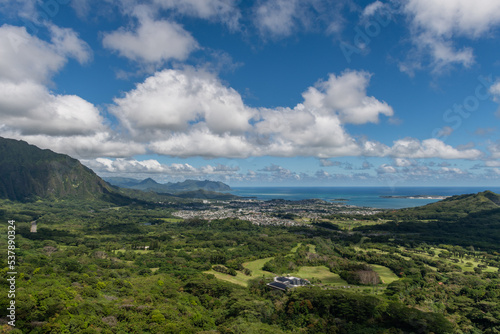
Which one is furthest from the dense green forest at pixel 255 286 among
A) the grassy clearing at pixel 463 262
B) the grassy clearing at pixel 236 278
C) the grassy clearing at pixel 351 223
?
the grassy clearing at pixel 351 223

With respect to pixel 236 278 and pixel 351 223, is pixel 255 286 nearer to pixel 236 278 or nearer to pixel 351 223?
pixel 236 278

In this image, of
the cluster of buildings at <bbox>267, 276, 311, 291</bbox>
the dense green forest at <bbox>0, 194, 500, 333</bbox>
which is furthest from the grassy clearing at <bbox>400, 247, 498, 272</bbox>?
the cluster of buildings at <bbox>267, 276, 311, 291</bbox>

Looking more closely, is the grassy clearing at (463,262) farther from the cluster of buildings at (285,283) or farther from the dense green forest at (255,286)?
the cluster of buildings at (285,283)

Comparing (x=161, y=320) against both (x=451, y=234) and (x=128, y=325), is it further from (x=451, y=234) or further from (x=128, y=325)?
(x=451, y=234)

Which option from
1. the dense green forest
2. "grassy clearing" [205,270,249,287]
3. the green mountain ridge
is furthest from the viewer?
the green mountain ridge

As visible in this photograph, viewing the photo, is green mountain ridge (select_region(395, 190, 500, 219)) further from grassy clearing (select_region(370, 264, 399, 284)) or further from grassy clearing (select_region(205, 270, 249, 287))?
grassy clearing (select_region(205, 270, 249, 287))

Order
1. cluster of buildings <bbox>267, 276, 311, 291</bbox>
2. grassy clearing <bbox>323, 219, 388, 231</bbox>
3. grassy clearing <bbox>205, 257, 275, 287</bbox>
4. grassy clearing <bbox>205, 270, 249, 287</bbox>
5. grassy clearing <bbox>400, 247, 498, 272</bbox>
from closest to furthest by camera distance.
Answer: cluster of buildings <bbox>267, 276, 311, 291</bbox> → grassy clearing <bbox>205, 270, 249, 287</bbox> → grassy clearing <bbox>205, 257, 275, 287</bbox> → grassy clearing <bbox>400, 247, 498, 272</bbox> → grassy clearing <bbox>323, 219, 388, 231</bbox>

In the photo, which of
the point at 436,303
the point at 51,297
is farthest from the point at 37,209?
the point at 436,303
